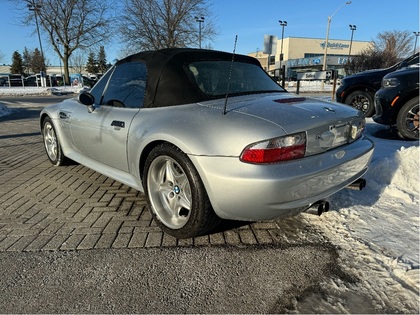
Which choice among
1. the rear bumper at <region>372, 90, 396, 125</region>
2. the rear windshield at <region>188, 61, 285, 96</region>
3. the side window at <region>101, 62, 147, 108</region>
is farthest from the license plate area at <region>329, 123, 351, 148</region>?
the rear bumper at <region>372, 90, 396, 125</region>

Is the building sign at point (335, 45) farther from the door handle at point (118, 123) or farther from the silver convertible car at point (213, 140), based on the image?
the door handle at point (118, 123)

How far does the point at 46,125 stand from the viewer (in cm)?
485

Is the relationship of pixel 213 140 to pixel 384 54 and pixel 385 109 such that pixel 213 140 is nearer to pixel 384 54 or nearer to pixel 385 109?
pixel 385 109

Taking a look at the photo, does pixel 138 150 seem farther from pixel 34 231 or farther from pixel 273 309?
pixel 273 309

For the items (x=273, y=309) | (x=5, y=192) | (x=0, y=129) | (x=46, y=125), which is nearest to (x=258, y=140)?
(x=273, y=309)

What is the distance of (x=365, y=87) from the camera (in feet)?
24.0

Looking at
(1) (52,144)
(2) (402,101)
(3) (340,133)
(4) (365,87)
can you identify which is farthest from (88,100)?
(4) (365,87)

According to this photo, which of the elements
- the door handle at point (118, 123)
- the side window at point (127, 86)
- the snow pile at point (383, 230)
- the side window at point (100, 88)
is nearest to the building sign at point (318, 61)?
the snow pile at point (383, 230)

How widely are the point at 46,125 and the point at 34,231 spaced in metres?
2.51

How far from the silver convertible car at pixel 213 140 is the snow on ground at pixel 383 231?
406mm

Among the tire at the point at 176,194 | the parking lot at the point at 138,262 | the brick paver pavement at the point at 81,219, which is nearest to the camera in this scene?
the parking lot at the point at 138,262

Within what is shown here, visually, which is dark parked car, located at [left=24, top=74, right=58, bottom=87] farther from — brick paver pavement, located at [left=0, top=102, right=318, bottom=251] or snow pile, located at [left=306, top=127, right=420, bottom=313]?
snow pile, located at [left=306, top=127, right=420, bottom=313]

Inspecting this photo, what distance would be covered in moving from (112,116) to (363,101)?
20.8ft

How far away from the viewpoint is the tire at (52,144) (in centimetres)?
457
